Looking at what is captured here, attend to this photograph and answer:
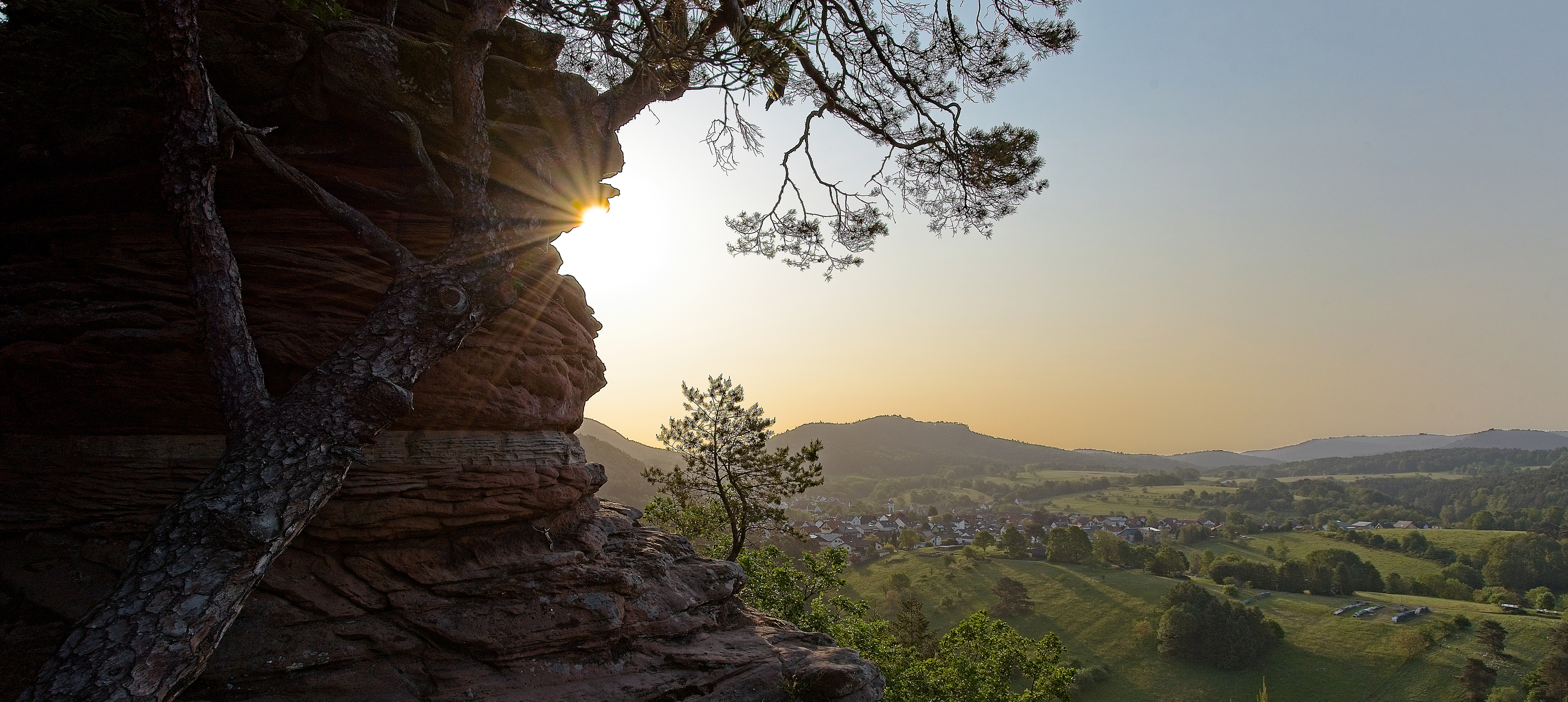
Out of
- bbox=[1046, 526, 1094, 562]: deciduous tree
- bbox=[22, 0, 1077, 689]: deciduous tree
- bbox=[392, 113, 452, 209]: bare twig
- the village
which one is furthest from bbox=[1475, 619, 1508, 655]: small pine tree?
bbox=[392, 113, 452, 209]: bare twig

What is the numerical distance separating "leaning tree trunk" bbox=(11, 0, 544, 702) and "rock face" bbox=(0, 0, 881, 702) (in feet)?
4.76

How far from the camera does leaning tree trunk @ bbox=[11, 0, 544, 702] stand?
11.9ft

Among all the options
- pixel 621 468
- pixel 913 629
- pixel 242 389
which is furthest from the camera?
pixel 621 468

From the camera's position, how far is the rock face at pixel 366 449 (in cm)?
612

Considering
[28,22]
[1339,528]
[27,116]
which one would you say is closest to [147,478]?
[27,116]

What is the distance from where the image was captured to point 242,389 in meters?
4.71

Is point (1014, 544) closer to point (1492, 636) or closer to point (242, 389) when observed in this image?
point (1492, 636)

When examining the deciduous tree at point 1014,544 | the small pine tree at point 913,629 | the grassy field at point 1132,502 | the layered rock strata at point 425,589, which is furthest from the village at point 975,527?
the layered rock strata at point 425,589

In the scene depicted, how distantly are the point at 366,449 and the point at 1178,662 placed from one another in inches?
2551

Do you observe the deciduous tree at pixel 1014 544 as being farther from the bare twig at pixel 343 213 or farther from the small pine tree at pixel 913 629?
the bare twig at pixel 343 213

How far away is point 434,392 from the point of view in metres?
7.26

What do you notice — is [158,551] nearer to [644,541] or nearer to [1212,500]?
[644,541]


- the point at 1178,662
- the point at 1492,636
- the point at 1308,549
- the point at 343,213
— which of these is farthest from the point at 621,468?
the point at 1308,549

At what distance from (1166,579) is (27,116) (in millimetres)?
88427
